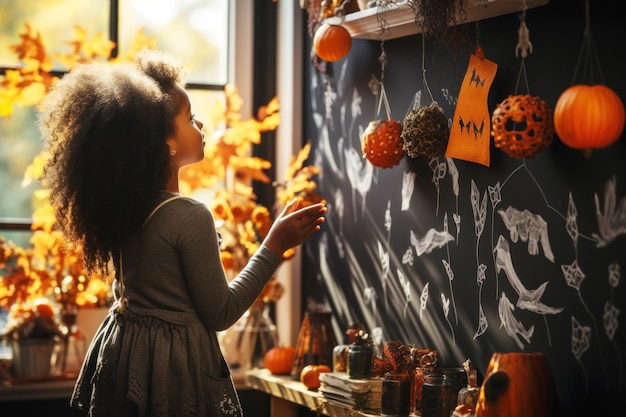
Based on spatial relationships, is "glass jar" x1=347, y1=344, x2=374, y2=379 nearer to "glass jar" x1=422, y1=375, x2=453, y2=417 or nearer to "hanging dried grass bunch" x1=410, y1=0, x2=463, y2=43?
"glass jar" x1=422, y1=375, x2=453, y2=417

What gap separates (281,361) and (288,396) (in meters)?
0.22

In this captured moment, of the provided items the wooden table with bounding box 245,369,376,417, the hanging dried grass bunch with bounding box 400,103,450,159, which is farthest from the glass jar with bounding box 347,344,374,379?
the hanging dried grass bunch with bounding box 400,103,450,159

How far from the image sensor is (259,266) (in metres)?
2.07

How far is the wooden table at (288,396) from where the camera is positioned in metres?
2.40

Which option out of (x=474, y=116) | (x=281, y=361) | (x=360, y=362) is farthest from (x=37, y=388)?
(x=474, y=116)

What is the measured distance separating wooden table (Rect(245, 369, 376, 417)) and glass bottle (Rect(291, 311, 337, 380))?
3.1 inches

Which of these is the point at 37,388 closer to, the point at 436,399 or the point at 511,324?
the point at 436,399

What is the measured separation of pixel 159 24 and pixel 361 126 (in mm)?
998

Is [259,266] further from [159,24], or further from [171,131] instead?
[159,24]

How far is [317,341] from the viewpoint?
2734 mm

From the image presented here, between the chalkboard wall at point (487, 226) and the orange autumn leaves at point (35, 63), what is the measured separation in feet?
2.57

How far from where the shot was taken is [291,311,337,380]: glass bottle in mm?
2732

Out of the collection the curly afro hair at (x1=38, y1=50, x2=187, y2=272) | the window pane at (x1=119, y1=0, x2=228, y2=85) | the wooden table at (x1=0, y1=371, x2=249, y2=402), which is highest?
the window pane at (x1=119, y1=0, x2=228, y2=85)

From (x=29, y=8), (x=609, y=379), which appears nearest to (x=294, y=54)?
(x=29, y=8)
